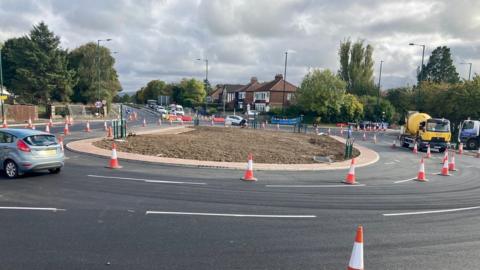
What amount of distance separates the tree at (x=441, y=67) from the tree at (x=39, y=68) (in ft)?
229

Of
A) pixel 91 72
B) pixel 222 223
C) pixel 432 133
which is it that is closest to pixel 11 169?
pixel 222 223

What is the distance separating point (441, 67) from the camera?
78.6m

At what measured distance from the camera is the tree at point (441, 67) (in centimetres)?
7781

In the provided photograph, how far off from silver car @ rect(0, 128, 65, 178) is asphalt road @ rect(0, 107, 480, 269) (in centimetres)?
39

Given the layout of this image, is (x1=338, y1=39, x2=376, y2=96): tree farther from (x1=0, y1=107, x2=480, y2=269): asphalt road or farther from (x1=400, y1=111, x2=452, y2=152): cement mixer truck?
(x1=0, y1=107, x2=480, y2=269): asphalt road

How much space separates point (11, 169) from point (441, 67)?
8583cm

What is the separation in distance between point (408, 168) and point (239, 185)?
34.3ft

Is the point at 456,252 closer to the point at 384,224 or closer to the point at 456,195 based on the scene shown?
the point at 384,224

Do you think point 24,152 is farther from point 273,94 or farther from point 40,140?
point 273,94

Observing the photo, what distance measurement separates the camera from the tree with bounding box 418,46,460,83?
255 feet

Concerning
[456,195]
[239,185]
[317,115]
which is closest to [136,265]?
[239,185]

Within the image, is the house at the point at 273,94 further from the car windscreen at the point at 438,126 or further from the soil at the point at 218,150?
the soil at the point at 218,150

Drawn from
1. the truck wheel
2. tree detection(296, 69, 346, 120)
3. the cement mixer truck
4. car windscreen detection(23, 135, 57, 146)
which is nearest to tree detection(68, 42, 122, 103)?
tree detection(296, 69, 346, 120)

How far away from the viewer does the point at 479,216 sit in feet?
28.9
